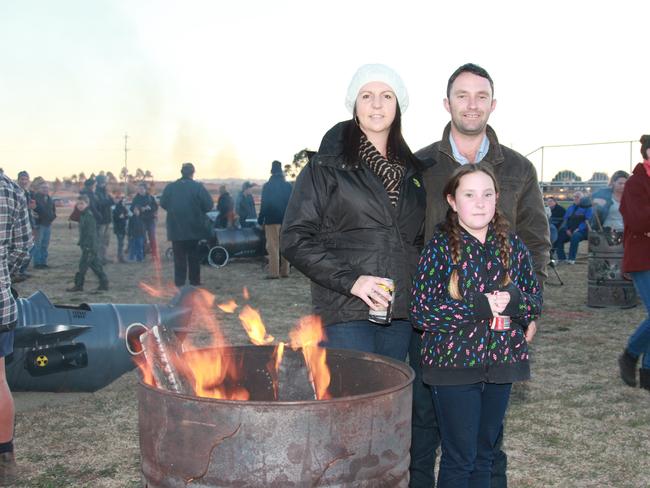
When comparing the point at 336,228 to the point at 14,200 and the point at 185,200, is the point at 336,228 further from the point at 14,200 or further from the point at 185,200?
the point at 185,200

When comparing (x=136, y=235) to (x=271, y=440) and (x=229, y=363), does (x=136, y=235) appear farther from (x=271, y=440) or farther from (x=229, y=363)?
(x=271, y=440)

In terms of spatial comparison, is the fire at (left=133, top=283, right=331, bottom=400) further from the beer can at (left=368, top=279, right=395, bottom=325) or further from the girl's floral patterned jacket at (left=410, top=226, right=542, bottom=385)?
the girl's floral patterned jacket at (left=410, top=226, right=542, bottom=385)

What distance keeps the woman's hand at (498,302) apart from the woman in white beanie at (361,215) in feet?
1.37

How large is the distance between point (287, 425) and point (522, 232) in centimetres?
166

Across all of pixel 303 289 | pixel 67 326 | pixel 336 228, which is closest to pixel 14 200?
pixel 67 326

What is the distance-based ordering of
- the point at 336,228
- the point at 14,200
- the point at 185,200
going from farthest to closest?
1. the point at 185,200
2. the point at 14,200
3. the point at 336,228

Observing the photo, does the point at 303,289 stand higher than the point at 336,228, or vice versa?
the point at 336,228

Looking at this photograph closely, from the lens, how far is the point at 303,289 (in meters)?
11.8

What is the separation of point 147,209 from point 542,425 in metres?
12.5

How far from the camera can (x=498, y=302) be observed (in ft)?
9.27

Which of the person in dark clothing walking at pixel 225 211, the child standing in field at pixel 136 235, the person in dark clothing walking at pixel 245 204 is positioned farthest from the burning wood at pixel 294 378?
the person in dark clothing walking at pixel 245 204

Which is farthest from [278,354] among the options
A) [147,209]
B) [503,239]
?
[147,209]

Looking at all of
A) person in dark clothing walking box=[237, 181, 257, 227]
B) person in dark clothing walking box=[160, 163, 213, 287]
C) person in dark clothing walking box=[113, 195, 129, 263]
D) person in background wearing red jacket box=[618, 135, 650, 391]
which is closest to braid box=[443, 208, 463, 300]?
person in background wearing red jacket box=[618, 135, 650, 391]

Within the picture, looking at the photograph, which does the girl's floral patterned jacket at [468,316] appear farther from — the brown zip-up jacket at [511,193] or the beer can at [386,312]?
the brown zip-up jacket at [511,193]
